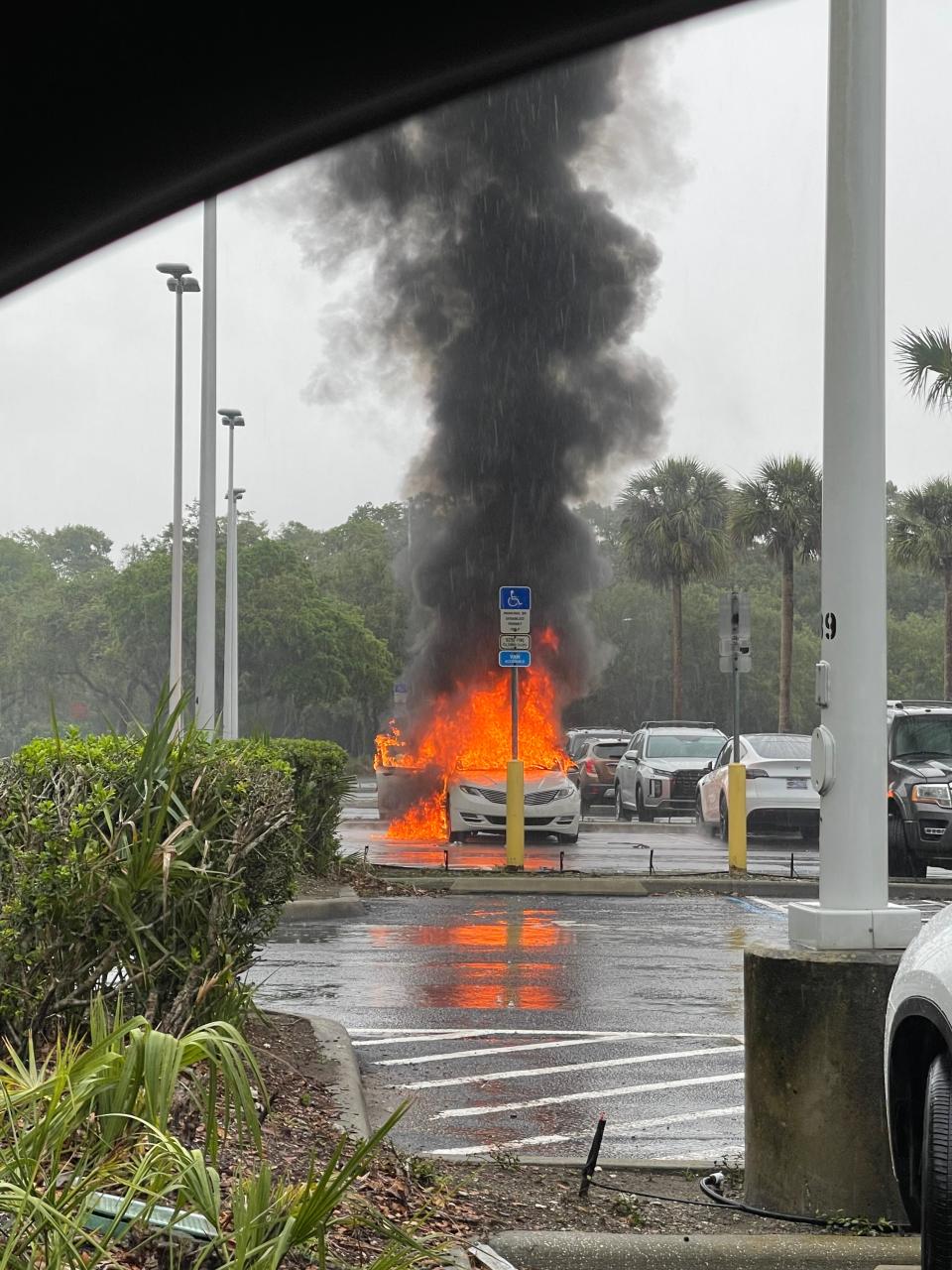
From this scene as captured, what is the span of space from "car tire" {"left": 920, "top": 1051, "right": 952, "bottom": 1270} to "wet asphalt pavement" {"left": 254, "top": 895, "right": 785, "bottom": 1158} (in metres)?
2.19

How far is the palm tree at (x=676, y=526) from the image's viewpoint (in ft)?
172

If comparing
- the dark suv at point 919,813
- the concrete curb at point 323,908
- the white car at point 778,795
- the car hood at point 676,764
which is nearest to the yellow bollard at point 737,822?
the dark suv at point 919,813

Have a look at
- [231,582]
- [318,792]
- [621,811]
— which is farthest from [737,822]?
[231,582]

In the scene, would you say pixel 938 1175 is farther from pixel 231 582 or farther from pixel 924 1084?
pixel 231 582

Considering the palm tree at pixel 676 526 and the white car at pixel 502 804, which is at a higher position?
the palm tree at pixel 676 526

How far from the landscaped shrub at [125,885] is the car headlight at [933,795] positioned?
12324mm

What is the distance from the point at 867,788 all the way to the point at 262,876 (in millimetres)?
2173

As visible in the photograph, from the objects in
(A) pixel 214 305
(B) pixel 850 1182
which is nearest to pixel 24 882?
(B) pixel 850 1182

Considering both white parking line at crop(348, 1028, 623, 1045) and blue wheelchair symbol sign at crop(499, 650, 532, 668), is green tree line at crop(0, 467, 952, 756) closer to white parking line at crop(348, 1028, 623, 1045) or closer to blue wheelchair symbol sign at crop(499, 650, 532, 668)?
blue wheelchair symbol sign at crop(499, 650, 532, 668)

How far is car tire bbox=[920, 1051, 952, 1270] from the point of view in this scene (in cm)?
380

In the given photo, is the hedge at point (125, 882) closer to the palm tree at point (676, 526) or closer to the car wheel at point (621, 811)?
the car wheel at point (621, 811)

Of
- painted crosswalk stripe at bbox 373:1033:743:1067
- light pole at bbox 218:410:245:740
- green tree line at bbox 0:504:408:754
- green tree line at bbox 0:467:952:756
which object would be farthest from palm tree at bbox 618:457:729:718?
painted crosswalk stripe at bbox 373:1033:743:1067

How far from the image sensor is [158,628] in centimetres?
5722

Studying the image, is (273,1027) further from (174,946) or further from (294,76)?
(294,76)
